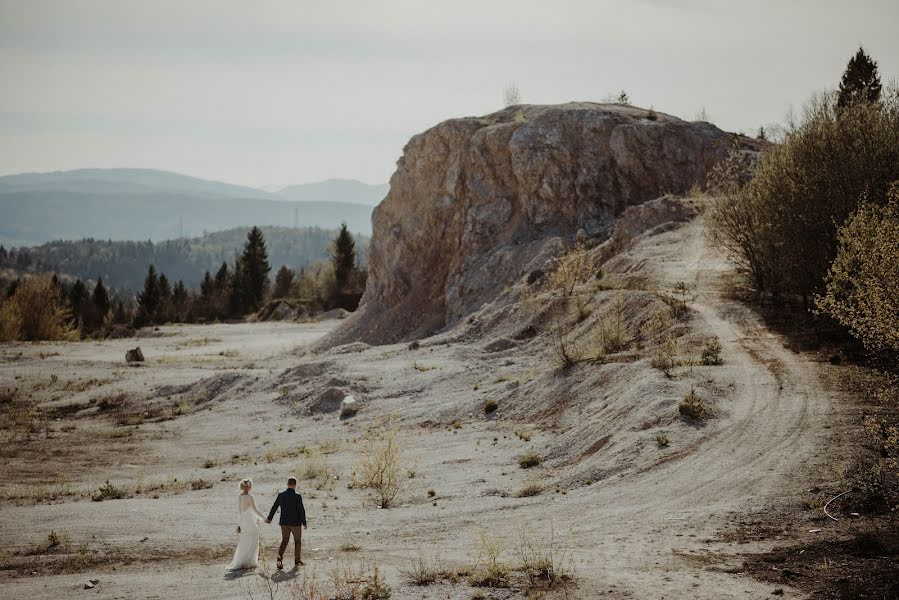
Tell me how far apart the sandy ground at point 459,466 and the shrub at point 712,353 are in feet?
1.82

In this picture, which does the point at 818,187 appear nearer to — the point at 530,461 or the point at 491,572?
the point at 530,461

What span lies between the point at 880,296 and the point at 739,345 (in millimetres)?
10071

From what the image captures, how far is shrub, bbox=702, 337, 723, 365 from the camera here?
20047 mm

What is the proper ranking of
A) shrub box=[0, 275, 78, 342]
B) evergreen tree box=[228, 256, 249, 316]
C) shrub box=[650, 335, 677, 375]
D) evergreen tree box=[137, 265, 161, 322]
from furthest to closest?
evergreen tree box=[137, 265, 161, 322] < evergreen tree box=[228, 256, 249, 316] < shrub box=[0, 275, 78, 342] < shrub box=[650, 335, 677, 375]

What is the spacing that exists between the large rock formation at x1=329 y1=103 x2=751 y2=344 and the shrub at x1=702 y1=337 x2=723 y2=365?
1942 centimetres

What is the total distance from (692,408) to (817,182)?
9.40 metres

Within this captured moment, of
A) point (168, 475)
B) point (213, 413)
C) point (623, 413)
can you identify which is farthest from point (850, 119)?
point (213, 413)

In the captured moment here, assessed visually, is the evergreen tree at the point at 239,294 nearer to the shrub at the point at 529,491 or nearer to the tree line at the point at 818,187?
the tree line at the point at 818,187

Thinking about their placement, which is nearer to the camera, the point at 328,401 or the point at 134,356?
the point at 328,401

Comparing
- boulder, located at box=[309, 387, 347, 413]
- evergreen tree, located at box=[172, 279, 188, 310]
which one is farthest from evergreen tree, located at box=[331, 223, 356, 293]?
boulder, located at box=[309, 387, 347, 413]

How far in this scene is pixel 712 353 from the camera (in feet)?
67.4

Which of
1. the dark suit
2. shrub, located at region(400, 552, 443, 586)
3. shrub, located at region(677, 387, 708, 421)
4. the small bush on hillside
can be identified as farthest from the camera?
the small bush on hillside

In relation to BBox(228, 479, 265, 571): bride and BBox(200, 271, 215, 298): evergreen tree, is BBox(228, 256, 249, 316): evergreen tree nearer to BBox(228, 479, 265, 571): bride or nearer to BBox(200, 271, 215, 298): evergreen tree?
BBox(200, 271, 215, 298): evergreen tree

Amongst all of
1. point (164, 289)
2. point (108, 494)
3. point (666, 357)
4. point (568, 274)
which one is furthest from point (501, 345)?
point (164, 289)
